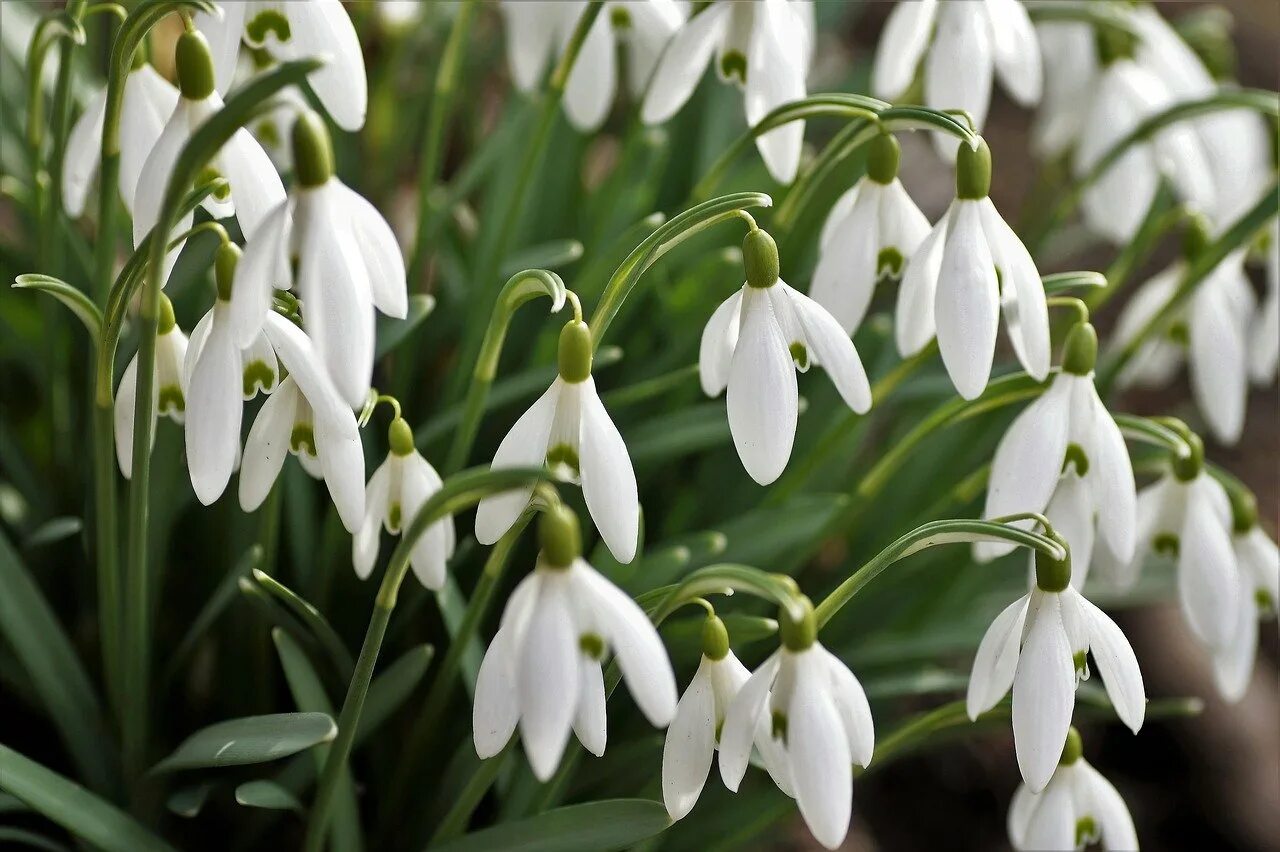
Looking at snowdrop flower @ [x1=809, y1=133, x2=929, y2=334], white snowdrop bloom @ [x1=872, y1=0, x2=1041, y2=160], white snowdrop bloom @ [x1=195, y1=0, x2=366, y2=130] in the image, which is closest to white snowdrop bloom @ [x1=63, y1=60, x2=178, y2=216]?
white snowdrop bloom @ [x1=195, y1=0, x2=366, y2=130]

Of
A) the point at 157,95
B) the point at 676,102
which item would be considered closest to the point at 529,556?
the point at 676,102

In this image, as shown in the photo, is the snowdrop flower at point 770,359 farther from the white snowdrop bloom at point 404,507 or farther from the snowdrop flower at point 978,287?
the white snowdrop bloom at point 404,507

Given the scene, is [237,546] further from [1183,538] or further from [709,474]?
[1183,538]

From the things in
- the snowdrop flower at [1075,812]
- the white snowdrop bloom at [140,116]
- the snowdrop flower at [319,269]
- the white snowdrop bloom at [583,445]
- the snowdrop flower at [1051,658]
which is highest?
the white snowdrop bloom at [140,116]

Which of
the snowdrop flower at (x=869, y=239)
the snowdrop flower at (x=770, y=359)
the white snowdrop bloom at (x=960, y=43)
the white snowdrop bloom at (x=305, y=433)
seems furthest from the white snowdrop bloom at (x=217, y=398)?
the white snowdrop bloom at (x=960, y=43)

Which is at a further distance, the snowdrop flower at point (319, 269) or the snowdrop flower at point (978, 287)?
the snowdrop flower at point (978, 287)

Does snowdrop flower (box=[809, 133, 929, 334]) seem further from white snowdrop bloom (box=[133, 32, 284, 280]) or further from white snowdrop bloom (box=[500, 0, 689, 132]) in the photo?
white snowdrop bloom (box=[133, 32, 284, 280])
